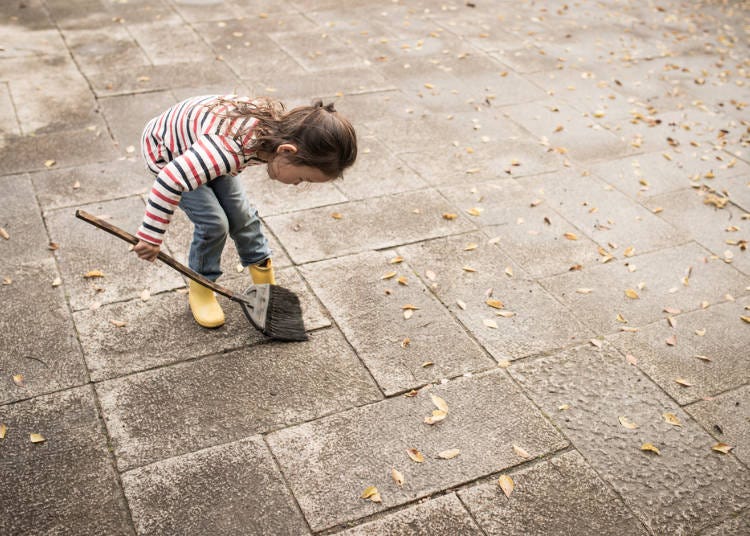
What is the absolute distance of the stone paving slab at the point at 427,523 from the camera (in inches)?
106

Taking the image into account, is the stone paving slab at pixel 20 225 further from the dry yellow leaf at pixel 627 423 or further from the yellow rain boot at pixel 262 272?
the dry yellow leaf at pixel 627 423

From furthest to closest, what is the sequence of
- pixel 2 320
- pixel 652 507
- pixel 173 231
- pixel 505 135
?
1. pixel 505 135
2. pixel 173 231
3. pixel 2 320
4. pixel 652 507

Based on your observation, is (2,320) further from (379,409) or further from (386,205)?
(386,205)

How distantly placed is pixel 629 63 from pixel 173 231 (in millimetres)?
5522

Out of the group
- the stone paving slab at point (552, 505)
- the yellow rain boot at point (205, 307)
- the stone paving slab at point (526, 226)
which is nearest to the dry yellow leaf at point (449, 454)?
the stone paving slab at point (552, 505)

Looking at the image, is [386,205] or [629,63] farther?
[629,63]

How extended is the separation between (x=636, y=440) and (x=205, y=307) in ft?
7.11

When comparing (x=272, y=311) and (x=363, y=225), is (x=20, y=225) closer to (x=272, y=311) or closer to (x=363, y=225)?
(x=272, y=311)

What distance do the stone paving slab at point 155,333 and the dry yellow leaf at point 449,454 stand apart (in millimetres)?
995

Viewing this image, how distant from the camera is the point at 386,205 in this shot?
15.6ft

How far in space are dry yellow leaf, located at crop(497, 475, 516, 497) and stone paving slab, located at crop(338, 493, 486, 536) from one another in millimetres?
203

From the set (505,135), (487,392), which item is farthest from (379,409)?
(505,135)

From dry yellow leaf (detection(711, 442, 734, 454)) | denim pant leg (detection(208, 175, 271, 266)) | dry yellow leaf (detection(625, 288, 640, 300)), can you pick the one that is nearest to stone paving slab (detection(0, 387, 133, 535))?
denim pant leg (detection(208, 175, 271, 266))

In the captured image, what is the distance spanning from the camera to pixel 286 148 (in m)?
2.83
